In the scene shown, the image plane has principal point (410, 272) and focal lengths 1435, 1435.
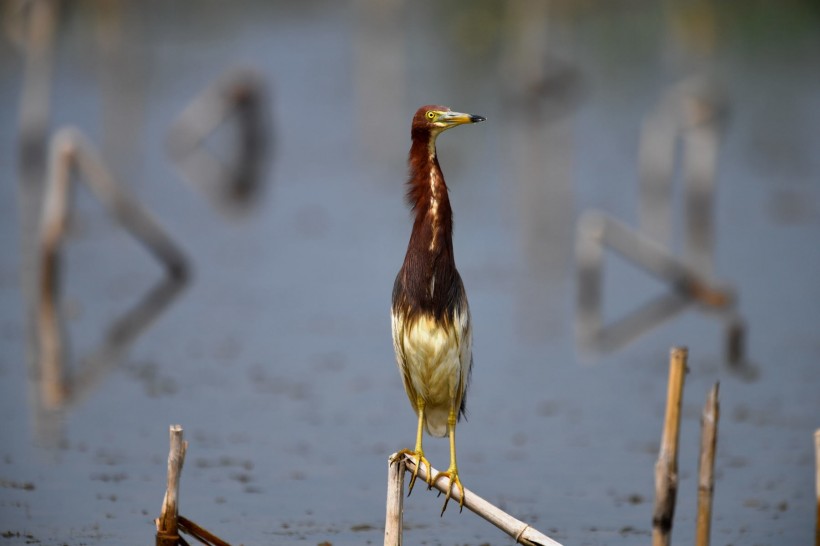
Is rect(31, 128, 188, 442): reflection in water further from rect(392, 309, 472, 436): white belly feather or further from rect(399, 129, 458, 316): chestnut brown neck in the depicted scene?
rect(399, 129, 458, 316): chestnut brown neck

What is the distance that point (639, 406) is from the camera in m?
15.0

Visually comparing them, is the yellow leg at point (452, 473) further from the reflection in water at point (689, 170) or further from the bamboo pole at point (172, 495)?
the reflection in water at point (689, 170)

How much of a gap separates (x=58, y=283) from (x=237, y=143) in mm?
12384

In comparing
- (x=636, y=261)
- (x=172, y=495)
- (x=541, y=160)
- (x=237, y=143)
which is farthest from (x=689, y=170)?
(x=172, y=495)

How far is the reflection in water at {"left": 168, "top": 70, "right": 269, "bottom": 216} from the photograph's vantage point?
2764 cm

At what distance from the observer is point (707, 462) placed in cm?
975

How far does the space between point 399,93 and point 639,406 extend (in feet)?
71.7

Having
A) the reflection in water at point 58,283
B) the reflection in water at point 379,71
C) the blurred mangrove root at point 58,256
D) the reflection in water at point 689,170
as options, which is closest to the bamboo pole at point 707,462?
the reflection in water at point 58,283

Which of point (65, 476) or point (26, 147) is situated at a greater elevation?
point (26, 147)

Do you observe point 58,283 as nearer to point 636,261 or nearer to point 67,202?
point 67,202

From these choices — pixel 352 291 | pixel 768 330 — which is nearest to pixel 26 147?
pixel 352 291

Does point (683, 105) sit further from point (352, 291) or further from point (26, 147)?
point (26, 147)

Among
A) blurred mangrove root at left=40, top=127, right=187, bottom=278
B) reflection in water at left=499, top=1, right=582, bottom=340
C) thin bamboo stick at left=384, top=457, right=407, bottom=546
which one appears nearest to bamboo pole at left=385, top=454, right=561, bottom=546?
thin bamboo stick at left=384, top=457, right=407, bottom=546

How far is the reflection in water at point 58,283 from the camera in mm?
16016
